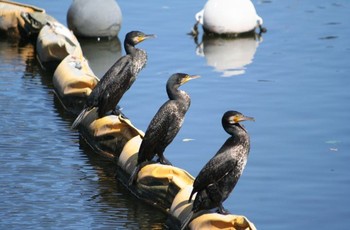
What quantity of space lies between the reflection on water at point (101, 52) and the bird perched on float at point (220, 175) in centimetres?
771

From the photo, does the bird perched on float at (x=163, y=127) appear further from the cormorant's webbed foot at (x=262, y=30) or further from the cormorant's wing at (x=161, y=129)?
the cormorant's webbed foot at (x=262, y=30)

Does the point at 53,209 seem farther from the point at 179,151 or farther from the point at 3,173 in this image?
the point at 179,151

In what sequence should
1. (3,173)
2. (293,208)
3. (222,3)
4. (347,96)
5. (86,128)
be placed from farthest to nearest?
(222,3)
(347,96)
(86,128)
(3,173)
(293,208)

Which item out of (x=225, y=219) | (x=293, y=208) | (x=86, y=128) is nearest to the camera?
(x=225, y=219)

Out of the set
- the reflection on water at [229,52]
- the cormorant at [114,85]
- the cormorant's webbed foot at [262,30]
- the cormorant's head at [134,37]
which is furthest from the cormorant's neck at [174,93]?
the cormorant's webbed foot at [262,30]

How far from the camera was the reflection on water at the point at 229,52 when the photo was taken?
20094 mm

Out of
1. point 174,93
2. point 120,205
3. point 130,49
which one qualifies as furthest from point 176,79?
point 130,49

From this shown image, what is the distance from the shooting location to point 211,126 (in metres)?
16.4

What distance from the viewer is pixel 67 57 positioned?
18.3 m

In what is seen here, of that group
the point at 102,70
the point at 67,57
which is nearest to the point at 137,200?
the point at 67,57

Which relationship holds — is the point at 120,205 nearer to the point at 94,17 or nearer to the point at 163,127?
the point at 163,127

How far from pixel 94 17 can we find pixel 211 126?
603 cm

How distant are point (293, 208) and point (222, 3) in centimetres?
939

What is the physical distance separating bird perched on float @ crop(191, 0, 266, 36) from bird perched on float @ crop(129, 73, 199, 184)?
27.1 ft
